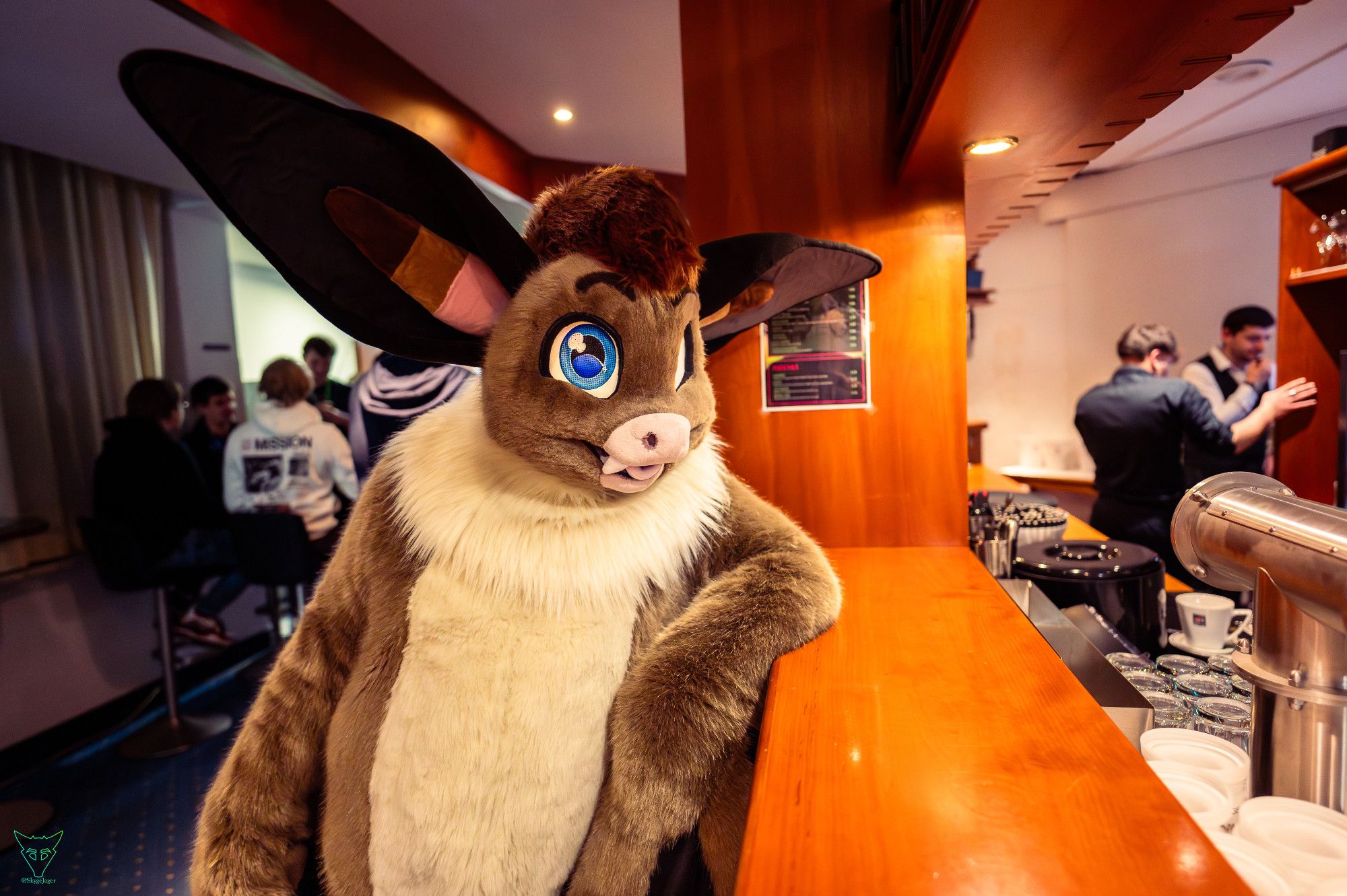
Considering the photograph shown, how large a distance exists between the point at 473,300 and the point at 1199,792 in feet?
3.18

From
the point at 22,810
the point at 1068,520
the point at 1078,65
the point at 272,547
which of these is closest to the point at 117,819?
the point at 22,810

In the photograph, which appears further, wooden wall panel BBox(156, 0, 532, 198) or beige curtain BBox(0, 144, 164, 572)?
beige curtain BBox(0, 144, 164, 572)

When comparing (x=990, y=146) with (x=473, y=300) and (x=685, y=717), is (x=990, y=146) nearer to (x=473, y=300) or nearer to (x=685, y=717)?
(x=473, y=300)

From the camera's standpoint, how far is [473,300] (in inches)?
36.0

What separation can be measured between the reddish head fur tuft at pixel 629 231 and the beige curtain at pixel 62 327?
3243 mm

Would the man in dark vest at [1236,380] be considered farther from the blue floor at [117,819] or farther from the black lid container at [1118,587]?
the blue floor at [117,819]

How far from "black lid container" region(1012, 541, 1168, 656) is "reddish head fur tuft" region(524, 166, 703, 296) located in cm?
101

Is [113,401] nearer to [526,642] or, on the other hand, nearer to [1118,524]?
[526,642]

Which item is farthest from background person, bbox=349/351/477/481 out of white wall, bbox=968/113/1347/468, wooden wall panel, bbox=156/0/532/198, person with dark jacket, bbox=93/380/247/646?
white wall, bbox=968/113/1347/468

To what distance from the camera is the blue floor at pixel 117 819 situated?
2004 mm

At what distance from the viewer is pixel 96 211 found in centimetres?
330

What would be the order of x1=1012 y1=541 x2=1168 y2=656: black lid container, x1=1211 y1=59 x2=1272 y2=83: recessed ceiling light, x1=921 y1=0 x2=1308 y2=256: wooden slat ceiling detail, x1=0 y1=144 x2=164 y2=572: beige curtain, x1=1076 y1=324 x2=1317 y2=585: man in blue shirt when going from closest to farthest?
1. x1=921 y1=0 x2=1308 y2=256: wooden slat ceiling detail
2. x1=1012 y1=541 x2=1168 y2=656: black lid container
3. x1=1076 y1=324 x2=1317 y2=585: man in blue shirt
4. x1=0 y1=144 x2=164 y2=572: beige curtain
5. x1=1211 y1=59 x2=1272 y2=83: recessed ceiling light

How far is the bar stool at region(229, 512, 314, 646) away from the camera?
9.23 feet

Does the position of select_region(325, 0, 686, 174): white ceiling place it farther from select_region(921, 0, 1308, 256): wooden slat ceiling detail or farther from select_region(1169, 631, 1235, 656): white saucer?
select_region(1169, 631, 1235, 656): white saucer
